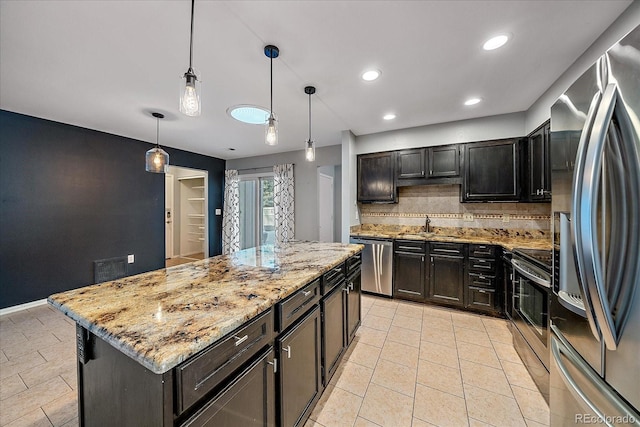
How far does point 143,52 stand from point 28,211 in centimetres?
297

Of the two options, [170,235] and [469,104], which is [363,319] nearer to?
[469,104]

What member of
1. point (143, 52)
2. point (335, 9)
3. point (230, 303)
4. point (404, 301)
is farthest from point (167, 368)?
point (404, 301)

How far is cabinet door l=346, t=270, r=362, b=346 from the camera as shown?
213cm

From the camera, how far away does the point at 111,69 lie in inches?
83.0

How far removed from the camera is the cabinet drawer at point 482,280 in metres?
2.88

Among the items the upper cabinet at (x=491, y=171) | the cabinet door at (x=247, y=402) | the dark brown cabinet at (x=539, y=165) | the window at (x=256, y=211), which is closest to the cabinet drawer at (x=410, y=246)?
the upper cabinet at (x=491, y=171)

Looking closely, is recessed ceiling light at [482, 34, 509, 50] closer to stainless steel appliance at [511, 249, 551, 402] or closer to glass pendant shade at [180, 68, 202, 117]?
stainless steel appliance at [511, 249, 551, 402]

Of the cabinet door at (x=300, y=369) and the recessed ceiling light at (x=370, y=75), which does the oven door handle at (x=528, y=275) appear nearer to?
the cabinet door at (x=300, y=369)

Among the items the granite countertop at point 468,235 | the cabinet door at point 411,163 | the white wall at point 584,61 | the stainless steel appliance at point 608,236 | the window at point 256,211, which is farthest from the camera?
the window at point 256,211

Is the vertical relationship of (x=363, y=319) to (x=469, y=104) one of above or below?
below

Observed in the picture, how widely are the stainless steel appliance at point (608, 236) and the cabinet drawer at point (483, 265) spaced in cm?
214

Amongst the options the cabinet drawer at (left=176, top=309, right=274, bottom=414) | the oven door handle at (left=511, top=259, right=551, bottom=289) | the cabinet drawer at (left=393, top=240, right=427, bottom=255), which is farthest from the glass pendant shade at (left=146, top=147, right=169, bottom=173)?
the oven door handle at (left=511, top=259, right=551, bottom=289)

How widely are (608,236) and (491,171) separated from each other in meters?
2.77

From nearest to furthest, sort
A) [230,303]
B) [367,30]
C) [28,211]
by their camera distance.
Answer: [230,303]
[367,30]
[28,211]
